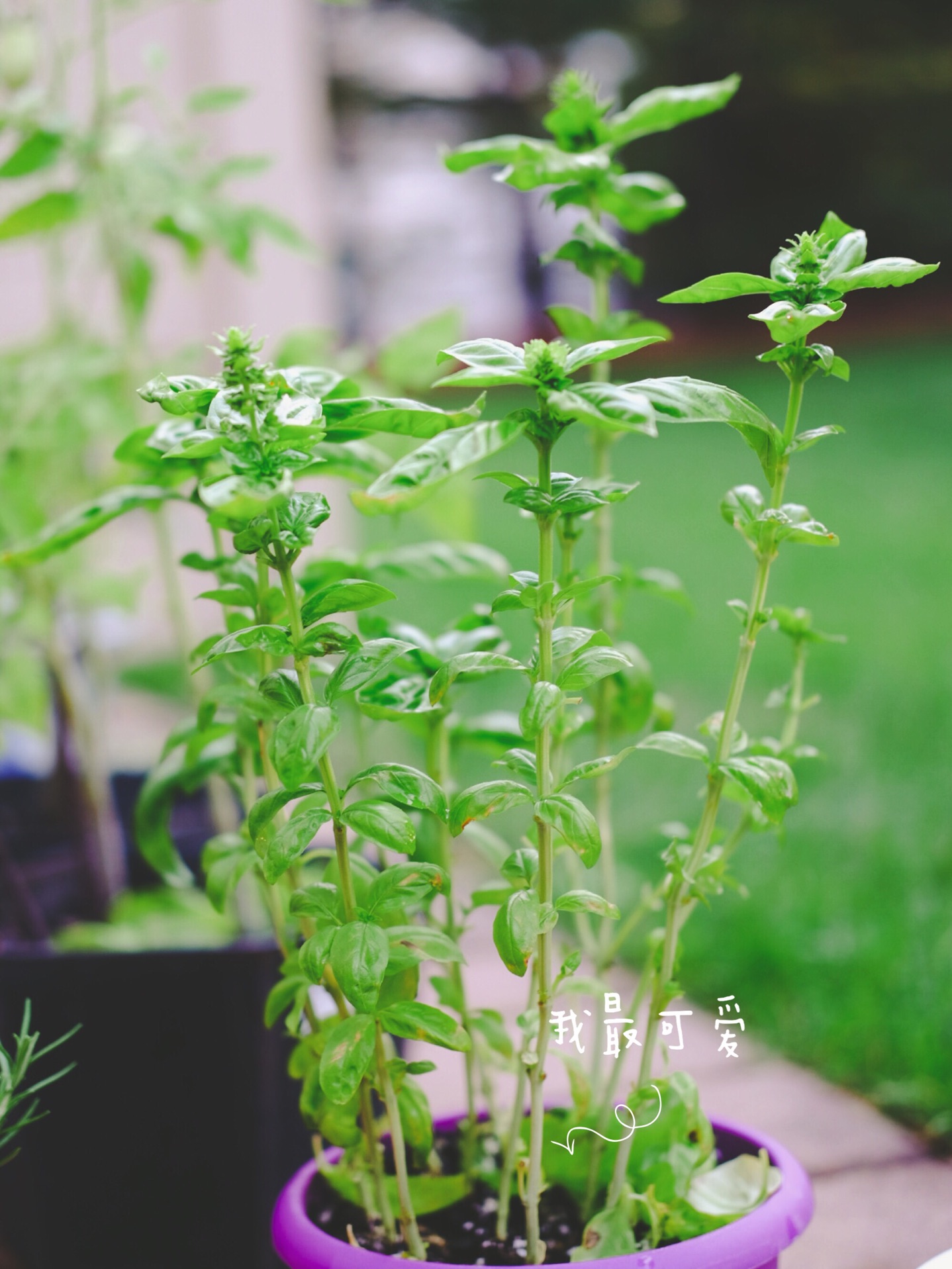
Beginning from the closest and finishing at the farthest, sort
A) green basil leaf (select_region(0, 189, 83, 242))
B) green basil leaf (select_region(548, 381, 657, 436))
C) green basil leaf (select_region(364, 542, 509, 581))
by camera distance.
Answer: green basil leaf (select_region(548, 381, 657, 436))
green basil leaf (select_region(364, 542, 509, 581))
green basil leaf (select_region(0, 189, 83, 242))

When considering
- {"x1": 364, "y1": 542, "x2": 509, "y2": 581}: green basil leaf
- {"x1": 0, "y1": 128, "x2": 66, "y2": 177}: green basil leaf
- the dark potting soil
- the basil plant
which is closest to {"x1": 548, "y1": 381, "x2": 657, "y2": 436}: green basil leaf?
the basil plant

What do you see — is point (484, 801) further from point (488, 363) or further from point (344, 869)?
point (488, 363)

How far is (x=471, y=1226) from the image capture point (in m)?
0.70

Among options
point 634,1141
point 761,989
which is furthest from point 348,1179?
point 761,989

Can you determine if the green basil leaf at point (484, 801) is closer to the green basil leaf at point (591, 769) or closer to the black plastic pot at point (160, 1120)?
the green basil leaf at point (591, 769)

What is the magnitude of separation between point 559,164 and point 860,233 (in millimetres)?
198

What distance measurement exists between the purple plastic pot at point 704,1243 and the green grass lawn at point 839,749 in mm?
188

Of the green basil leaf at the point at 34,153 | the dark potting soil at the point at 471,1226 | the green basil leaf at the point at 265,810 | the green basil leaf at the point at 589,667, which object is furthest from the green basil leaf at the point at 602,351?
the green basil leaf at the point at 34,153

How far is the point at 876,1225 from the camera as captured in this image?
90cm

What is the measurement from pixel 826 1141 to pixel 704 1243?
0.49 m

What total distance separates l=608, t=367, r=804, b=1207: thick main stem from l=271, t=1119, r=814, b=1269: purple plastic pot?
74 mm

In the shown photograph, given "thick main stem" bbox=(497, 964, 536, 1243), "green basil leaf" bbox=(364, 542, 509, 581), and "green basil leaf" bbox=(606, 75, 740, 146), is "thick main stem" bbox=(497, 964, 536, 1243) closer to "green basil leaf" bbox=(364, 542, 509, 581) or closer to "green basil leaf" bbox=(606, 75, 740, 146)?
"green basil leaf" bbox=(364, 542, 509, 581)

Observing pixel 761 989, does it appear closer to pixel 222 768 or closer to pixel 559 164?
pixel 222 768

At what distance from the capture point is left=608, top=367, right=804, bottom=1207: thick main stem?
584 mm
